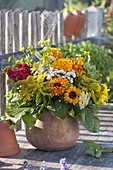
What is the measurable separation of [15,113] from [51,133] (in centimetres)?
35

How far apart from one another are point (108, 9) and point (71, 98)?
28.3 feet

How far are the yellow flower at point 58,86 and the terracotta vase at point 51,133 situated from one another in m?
0.22

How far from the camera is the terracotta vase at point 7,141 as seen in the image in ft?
12.9

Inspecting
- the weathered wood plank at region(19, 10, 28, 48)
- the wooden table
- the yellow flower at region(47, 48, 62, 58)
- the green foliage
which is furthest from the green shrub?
the green foliage

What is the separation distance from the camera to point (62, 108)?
3.87 m

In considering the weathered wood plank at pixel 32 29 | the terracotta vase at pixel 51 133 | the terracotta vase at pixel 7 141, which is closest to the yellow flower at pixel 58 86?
the terracotta vase at pixel 51 133

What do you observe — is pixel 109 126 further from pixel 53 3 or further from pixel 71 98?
pixel 53 3

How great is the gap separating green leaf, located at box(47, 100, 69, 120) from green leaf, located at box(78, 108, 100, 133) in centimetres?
14

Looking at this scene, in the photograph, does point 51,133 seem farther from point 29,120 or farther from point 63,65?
point 63,65

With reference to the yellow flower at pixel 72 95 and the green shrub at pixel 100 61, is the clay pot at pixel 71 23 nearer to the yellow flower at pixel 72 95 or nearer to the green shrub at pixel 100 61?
the green shrub at pixel 100 61

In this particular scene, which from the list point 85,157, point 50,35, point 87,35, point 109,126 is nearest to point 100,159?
point 85,157

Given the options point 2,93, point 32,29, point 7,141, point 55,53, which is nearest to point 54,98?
point 55,53

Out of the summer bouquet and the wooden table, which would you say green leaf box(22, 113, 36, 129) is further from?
the wooden table

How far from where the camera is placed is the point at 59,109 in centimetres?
386
